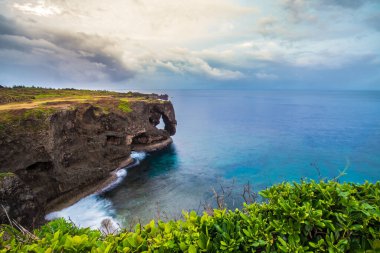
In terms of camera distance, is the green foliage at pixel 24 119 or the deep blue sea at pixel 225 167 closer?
the green foliage at pixel 24 119

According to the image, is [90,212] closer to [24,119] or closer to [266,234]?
[24,119]

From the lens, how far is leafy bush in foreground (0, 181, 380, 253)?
502 cm

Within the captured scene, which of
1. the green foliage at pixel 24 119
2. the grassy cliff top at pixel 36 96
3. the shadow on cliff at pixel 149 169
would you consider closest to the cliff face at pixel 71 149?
the green foliage at pixel 24 119

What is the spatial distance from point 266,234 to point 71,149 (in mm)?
38258

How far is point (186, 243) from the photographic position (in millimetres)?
5098

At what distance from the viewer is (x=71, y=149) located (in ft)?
125

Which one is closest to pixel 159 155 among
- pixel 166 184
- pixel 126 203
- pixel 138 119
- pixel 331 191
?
pixel 138 119

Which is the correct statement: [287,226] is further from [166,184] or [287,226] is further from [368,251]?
[166,184]

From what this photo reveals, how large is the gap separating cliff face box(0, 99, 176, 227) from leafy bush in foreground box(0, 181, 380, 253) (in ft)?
85.3

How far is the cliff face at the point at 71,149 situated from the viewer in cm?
3053

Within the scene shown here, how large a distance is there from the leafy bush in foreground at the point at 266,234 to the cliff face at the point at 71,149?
2600 cm

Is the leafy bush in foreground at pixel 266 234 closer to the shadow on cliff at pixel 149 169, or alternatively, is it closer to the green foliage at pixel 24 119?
the green foliage at pixel 24 119

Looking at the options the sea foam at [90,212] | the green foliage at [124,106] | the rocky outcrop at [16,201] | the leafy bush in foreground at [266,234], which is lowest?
the sea foam at [90,212]

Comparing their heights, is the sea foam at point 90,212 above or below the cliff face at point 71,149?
below
